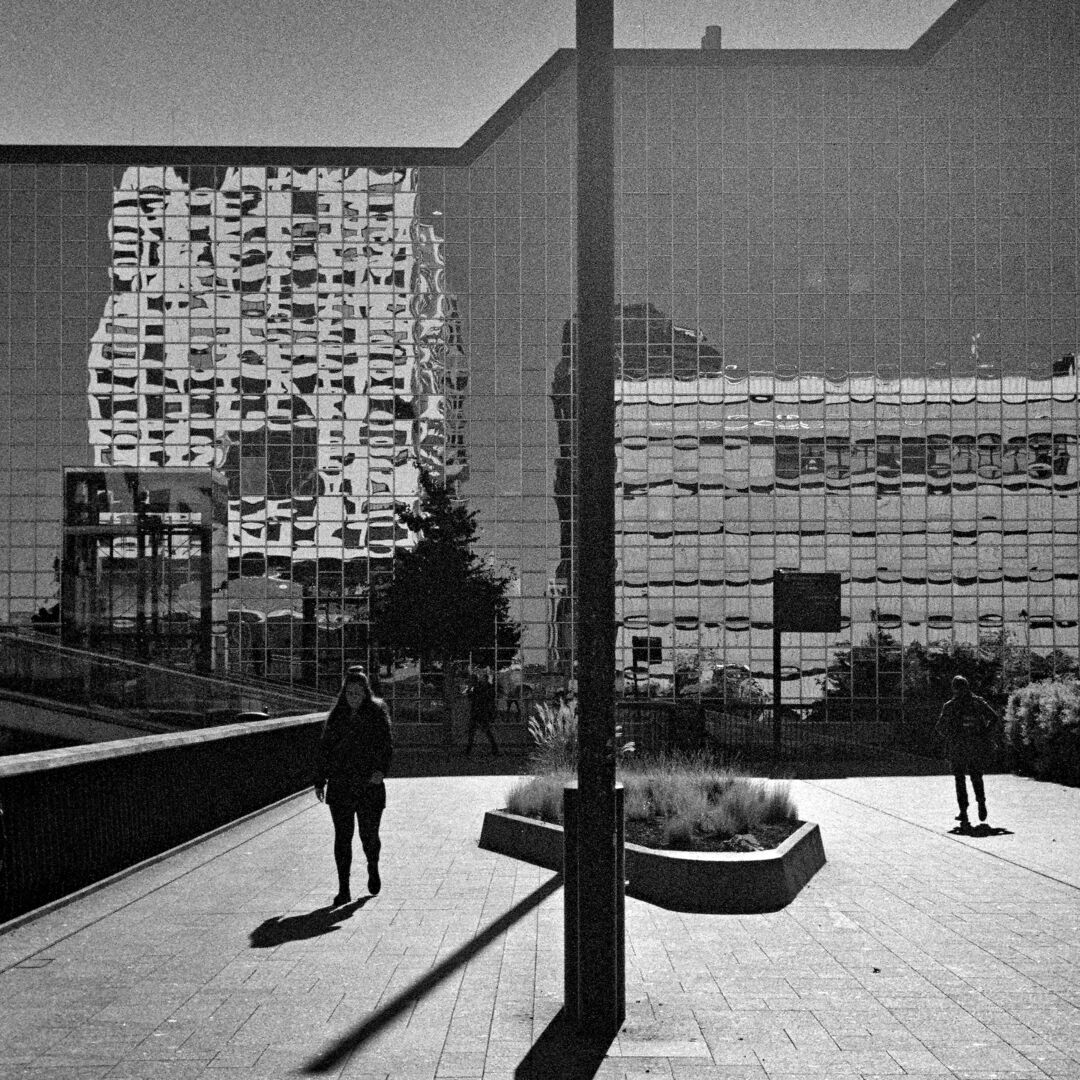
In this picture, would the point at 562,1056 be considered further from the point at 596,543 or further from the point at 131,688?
the point at 131,688

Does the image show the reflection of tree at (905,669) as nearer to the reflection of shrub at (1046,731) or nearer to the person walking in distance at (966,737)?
the reflection of shrub at (1046,731)

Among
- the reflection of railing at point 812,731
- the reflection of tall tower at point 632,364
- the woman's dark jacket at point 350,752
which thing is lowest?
the reflection of railing at point 812,731

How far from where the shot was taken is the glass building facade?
174ft

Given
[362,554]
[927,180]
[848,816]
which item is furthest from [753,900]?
[927,180]

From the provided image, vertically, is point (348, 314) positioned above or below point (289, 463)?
above

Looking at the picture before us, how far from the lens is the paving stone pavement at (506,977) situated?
6.44 m

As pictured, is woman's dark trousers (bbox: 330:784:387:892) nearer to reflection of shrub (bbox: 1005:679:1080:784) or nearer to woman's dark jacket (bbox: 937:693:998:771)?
woman's dark jacket (bbox: 937:693:998:771)

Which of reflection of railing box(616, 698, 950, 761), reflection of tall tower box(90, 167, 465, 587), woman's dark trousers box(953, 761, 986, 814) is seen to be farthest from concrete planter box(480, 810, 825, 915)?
reflection of tall tower box(90, 167, 465, 587)

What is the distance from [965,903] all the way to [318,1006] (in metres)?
5.41

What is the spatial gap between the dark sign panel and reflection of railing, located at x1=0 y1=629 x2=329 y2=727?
10215 mm

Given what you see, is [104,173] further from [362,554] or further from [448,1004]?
[448,1004]

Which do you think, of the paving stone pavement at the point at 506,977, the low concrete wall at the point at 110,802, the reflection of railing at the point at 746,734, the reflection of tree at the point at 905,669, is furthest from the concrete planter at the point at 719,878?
the reflection of tree at the point at 905,669

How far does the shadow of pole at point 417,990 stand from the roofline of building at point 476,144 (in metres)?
45.7

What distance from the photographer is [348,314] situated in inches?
2119
